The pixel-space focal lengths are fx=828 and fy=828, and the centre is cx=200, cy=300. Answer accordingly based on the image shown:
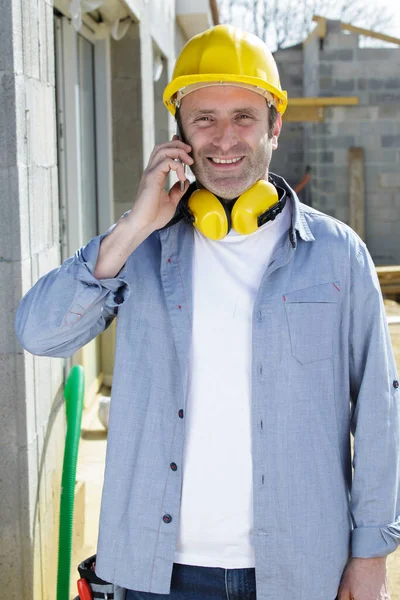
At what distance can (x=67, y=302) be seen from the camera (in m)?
2.23

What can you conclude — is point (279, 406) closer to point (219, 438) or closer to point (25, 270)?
point (219, 438)

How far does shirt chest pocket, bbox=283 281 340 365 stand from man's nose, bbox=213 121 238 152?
461 millimetres

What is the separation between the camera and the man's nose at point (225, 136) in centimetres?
234

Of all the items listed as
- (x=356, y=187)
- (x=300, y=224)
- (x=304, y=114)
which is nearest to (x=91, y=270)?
(x=300, y=224)

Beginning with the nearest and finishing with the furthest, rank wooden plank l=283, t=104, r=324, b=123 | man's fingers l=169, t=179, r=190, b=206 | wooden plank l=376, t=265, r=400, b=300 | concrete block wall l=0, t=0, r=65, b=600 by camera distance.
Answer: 1. man's fingers l=169, t=179, r=190, b=206
2. concrete block wall l=0, t=0, r=65, b=600
3. wooden plank l=376, t=265, r=400, b=300
4. wooden plank l=283, t=104, r=324, b=123

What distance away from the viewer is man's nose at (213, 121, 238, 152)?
234 cm

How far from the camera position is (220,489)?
2182 millimetres

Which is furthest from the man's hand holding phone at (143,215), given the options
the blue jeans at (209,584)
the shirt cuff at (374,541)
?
the shirt cuff at (374,541)

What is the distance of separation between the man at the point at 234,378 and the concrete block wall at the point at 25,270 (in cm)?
97

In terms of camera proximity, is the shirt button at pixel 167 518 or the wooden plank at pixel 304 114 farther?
the wooden plank at pixel 304 114

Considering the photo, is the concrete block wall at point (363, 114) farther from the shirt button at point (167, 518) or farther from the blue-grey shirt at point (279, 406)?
the shirt button at point (167, 518)

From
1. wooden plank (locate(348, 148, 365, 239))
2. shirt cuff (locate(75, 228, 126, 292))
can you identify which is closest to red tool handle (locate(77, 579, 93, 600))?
shirt cuff (locate(75, 228, 126, 292))

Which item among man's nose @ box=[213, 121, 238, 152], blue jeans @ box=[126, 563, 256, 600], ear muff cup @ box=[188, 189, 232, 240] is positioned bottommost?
blue jeans @ box=[126, 563, 256, 600]

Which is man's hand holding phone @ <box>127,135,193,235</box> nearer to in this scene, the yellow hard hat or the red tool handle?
the yellow hard hat
